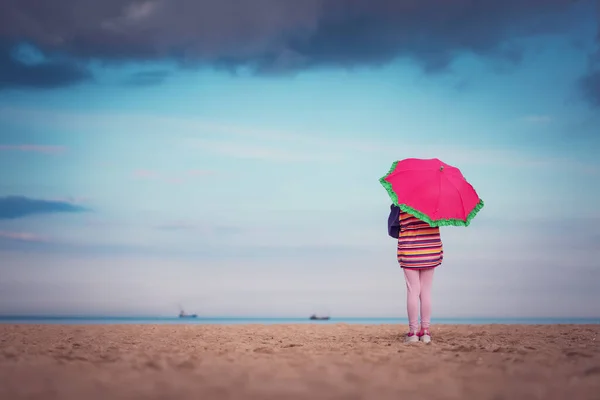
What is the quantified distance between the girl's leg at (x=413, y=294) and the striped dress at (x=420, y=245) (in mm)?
116

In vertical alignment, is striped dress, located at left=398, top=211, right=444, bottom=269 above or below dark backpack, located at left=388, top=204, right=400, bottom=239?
below

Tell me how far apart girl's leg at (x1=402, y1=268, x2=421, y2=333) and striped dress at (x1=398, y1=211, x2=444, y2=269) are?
0.12m

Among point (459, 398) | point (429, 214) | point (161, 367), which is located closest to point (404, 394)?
point (459, 398)

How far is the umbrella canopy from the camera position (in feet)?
25.5

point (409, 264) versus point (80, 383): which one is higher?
point (409, 264)

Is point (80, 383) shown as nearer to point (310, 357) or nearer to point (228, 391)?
point (228, 391)

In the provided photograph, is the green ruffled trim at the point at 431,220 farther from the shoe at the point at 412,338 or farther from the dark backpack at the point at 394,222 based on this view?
the shoe at the point at 412,338

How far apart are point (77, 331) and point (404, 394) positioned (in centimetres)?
756

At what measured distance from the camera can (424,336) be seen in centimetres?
809

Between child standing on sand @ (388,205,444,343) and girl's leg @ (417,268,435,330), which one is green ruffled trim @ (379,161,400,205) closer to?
child standing on sand @ (388,205,444,343)

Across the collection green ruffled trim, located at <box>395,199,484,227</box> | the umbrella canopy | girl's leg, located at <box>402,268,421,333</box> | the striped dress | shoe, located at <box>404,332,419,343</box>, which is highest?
the umbrella canopy

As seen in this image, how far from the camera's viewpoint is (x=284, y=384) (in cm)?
449

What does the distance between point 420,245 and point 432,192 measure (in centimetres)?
73

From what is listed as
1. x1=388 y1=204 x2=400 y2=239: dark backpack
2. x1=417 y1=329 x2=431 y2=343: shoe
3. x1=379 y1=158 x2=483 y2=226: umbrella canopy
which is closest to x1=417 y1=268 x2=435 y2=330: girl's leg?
x1=417 y1=329 x2=431 y2=343: shoe
